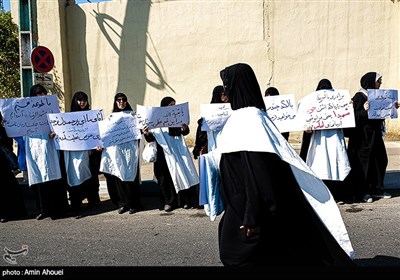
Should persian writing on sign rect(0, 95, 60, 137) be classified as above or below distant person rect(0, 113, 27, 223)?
above

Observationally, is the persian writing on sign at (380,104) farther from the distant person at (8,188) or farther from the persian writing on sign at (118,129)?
the distant person at (8,188)

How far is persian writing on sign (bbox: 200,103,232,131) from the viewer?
5695 millimetres

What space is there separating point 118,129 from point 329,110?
2.79 metres

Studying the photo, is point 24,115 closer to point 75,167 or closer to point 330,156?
point 75,167

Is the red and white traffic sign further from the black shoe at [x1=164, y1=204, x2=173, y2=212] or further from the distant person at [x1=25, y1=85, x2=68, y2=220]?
the black shoe at [x1=164, y1=204, x2=173, y2=212]

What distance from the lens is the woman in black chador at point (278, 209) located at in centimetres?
263

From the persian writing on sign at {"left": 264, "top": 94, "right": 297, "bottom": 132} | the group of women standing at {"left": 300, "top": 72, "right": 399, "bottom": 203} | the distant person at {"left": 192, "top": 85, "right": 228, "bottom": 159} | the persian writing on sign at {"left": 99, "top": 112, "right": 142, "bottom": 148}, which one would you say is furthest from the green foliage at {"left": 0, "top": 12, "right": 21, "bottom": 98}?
the group of women standing at {"left": 300, "top": 72, "right": 399, "bottom": 203}

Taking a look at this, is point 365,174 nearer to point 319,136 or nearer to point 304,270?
point 319,136

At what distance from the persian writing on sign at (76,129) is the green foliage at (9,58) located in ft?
23.8

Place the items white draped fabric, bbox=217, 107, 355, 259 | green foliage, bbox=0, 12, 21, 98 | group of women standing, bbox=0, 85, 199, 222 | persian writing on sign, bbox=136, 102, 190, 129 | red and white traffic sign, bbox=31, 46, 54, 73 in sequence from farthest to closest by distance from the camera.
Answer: green foliage, bbox=0, 12, 21, 98 → red and white traffic sign, bbox=31, 46, 54, 73 → group of women standing, bbox=0, 85, 199, 222 → persian writing on sign, bbox=136, 102, 190, 129 → white draped fabric, bbox=217, 107, 355, 259

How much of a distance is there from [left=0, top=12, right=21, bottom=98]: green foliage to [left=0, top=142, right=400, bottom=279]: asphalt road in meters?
6.81

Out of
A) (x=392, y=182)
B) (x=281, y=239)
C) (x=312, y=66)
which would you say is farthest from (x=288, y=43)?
(x=281, y=239)

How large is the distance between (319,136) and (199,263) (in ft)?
9.11

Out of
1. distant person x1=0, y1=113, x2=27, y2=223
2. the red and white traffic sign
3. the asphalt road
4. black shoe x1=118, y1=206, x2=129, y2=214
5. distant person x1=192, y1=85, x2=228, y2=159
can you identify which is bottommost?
the asphalt road
